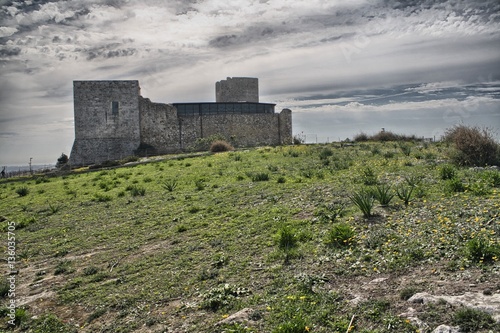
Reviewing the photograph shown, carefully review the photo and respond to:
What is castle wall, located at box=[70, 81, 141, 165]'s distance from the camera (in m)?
48.9

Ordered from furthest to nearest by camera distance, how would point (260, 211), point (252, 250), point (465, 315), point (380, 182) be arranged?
point (380, 182) < point (260, 211) < point (252, 250) < point (465, 315)

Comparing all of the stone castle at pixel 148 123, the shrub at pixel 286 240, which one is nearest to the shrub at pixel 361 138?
the stone castle at pixel 148 123

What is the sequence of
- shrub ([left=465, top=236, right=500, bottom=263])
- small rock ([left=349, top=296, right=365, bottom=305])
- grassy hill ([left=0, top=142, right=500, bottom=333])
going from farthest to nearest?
shrub ([left=465, top=236, right=500, bottom=263]) → grassy hill ([left=0, top=142, right=500, bottom=333]) → small rock ([left=349, top=296, right=365, bottom=305])

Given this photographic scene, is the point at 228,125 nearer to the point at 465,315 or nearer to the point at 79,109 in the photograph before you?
the point at 79,109

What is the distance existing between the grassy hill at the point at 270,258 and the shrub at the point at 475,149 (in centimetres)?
238

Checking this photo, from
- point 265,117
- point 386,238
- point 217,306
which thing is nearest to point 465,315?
point 386,238

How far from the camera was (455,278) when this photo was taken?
604cm

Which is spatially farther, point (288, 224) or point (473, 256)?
point (288, 224)

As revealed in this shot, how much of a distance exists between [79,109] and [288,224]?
4480 centimetres

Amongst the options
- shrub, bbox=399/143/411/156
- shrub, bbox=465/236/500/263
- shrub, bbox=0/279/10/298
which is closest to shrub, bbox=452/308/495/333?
shrub, bbox=465/236/500/263

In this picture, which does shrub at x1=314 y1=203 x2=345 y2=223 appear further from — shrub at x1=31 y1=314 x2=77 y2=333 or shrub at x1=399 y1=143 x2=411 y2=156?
shrub at x1=399 y1=143 x2=411 y2=156

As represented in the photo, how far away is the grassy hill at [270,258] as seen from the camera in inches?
239

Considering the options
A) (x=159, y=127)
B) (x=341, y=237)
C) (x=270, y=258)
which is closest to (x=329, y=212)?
(x=341, y=237)

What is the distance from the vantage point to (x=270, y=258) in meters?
8.23
